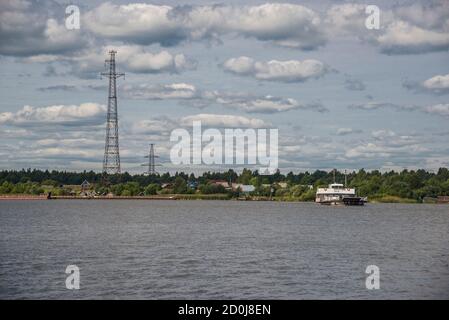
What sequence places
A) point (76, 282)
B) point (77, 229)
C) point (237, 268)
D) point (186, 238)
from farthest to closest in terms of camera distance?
point (77, 229) → point (186, 238) → point (237, 268) → point (76, 282)

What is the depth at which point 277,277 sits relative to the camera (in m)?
54.8

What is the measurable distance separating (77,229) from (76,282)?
59.2 metres

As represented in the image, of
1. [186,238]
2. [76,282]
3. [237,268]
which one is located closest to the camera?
[76,282]

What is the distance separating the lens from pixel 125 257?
6712 cm

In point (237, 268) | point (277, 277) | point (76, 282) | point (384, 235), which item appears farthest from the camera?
point (384, 235)

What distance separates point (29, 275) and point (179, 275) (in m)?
11.3

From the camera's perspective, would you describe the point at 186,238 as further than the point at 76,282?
Yes
